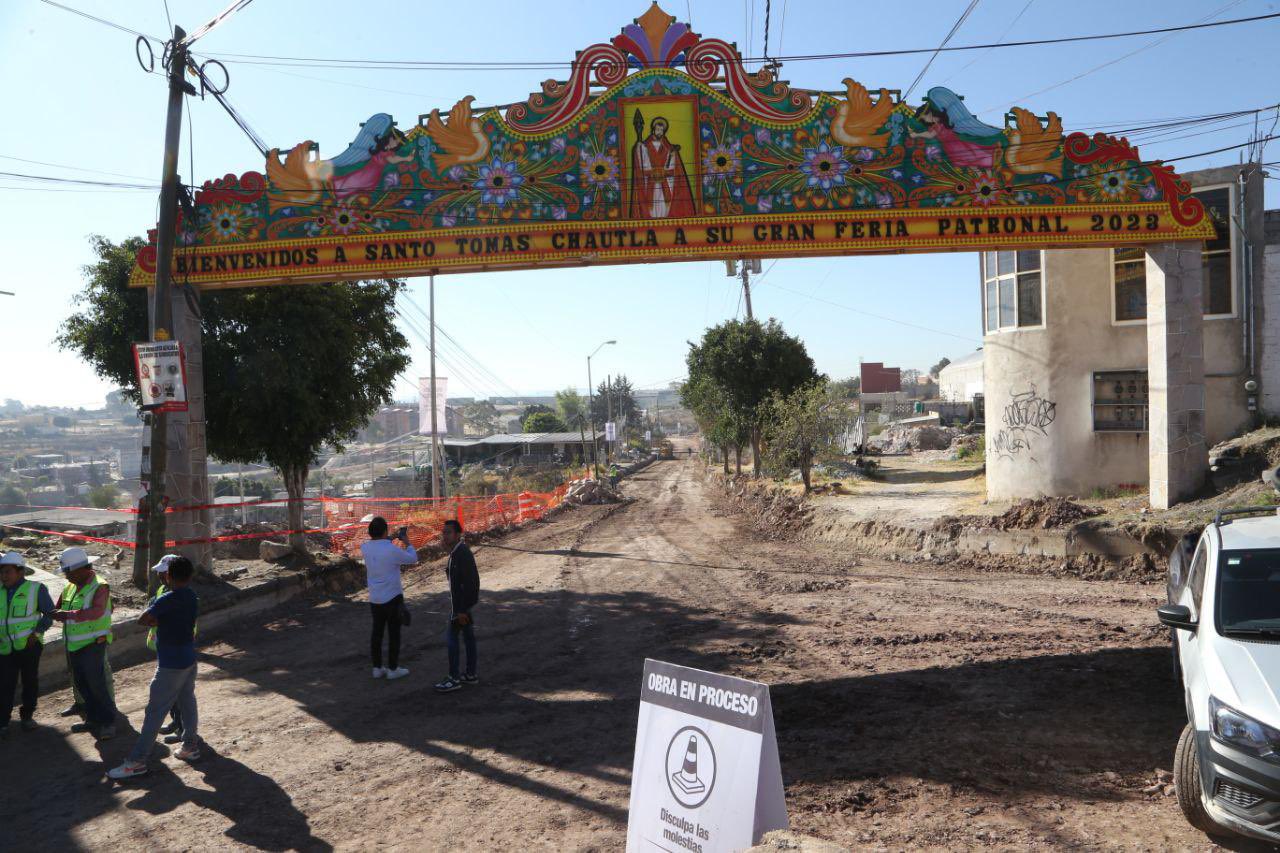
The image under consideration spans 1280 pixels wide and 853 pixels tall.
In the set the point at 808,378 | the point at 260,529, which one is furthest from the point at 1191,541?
the point at 808,378

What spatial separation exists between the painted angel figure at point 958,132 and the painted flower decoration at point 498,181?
623 centimetres

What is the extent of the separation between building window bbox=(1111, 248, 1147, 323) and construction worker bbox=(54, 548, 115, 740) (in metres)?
16.7

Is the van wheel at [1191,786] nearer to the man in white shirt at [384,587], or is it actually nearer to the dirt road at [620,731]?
the dirt road at [620,731]

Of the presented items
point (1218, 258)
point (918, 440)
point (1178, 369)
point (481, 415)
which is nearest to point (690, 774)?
point (1178, 369)

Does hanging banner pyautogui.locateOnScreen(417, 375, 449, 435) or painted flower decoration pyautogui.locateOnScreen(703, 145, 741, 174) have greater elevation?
painted flower decoration pyautogui.locateOnScreen(703, 145, 741, 174)

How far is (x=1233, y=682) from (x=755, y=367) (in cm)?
2966

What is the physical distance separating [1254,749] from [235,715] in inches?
306

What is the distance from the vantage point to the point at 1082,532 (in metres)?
13.1

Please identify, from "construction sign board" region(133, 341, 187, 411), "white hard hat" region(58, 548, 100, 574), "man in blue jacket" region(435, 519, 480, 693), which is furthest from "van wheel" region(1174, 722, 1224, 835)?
"construction sign board" region(133, 341, 187, 411)

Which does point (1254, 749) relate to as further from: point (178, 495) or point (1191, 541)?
point (178, 495)

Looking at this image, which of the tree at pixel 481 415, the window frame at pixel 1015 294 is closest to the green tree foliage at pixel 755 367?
the window frame at pixel 1015 294

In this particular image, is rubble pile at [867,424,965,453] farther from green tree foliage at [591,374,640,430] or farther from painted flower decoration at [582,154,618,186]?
green tree foliage at [591,374,640,430]

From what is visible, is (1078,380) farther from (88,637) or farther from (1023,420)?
(88,637)

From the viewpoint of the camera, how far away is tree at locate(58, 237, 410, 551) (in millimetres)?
13273
